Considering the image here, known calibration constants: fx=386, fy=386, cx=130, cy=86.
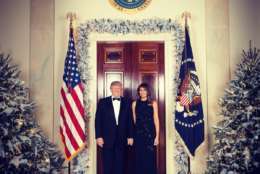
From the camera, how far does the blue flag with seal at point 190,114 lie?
6.20 metres

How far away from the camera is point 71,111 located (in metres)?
6.17

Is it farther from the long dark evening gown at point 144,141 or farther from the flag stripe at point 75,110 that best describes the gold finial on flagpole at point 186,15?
the flag stripe at point 75,110

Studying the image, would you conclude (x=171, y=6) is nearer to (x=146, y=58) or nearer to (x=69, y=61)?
(x=146, y=58)

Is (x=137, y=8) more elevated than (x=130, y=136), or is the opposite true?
(x=137, y=8)

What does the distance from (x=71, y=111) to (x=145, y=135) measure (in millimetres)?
1243

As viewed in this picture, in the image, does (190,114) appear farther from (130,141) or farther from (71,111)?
(71,111)

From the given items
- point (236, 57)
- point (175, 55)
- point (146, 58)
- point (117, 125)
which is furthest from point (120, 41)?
point (236, 57)

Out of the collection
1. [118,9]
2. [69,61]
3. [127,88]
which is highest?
[118,9]

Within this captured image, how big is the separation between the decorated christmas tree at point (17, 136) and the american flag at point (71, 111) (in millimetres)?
481

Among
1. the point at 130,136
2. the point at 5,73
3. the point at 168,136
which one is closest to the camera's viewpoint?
the point at 5,73

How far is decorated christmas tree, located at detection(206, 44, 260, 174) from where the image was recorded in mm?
5531

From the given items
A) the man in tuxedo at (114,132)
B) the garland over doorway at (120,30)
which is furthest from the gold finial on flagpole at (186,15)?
the man in tuxedo at (114,132)

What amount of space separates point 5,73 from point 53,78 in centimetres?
126

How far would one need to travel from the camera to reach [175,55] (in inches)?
262
